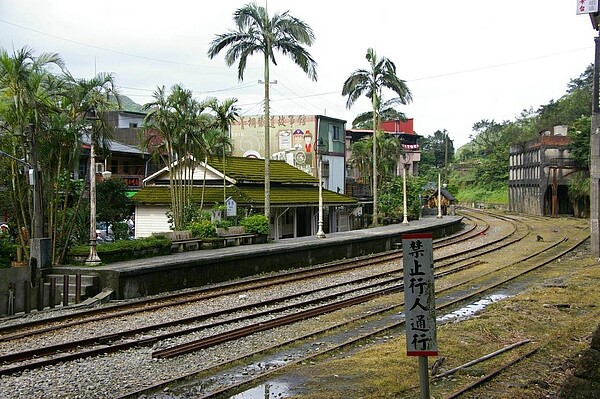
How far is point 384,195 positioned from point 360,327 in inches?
1190

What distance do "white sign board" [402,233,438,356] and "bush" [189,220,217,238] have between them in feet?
59.1

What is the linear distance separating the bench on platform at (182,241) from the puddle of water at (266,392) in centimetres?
1322

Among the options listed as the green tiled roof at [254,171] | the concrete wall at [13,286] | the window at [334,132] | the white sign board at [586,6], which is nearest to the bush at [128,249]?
the concrete wall at [13,286]

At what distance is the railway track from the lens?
10.3m

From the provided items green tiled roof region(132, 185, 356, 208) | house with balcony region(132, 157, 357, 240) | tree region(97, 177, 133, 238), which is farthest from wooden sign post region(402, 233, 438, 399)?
tree region(97, 177, 133, 238)

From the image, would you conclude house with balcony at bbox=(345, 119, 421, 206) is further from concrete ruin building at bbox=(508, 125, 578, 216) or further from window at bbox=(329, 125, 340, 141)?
concrete ruin building at bbox=(508, 125, 578, 216)

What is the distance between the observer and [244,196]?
97.0ft

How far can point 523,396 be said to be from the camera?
756 centimetres

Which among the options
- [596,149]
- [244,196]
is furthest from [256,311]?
[244,196]

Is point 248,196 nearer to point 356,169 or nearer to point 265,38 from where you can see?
point 265,38

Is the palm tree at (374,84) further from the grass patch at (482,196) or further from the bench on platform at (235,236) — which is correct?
the grass patch at (482,196)

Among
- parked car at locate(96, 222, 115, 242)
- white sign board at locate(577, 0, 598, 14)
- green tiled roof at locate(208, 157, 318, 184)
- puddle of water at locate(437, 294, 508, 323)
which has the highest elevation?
white sign board at locate(577, 0, 598, 14)

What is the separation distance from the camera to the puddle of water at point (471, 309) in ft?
44.0

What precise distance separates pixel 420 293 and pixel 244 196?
79.8 ft
